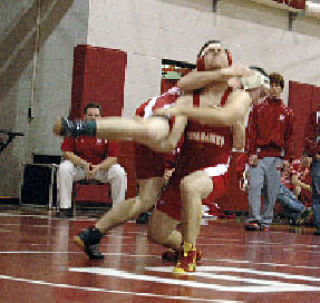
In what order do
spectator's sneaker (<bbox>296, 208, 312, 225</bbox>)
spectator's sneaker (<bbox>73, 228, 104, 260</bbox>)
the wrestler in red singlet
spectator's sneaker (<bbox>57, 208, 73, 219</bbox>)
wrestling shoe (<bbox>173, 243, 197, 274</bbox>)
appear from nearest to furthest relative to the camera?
wrestling shoe (<bbox>173, 243, 197, 274</bbox>) < the wrestler in red singlet < spectator's sneaker (<bbox>73, 228, 104, 260</bbox>) < spectator's sneaker (<bbox>57, 208, 73, 219</bbox>) < spectator's sneaker (<bbox>296, 208, 312, 225</bbox>)

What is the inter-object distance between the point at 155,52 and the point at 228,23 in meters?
1.68

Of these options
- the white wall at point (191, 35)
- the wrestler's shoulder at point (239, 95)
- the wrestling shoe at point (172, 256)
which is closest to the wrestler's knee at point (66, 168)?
the white wall at point (191, 35)

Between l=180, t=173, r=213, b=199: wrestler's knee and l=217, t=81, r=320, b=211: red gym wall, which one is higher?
l=217, t=81, r=320, b=211: red gym wall

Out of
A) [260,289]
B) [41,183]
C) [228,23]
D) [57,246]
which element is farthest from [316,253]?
[228,23]

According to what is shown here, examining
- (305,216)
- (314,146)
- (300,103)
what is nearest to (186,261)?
(314,146)

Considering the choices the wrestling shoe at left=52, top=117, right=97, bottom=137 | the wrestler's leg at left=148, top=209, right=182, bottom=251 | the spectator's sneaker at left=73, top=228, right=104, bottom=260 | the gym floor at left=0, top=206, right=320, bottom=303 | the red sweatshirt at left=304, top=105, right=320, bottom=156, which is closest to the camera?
the gym floor at left=0, top=206, right=320, bottom=303

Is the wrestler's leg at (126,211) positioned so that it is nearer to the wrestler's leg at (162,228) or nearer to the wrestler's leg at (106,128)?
the wrestler's leg at (162,228)

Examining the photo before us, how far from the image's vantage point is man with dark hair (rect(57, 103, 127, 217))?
10094mm

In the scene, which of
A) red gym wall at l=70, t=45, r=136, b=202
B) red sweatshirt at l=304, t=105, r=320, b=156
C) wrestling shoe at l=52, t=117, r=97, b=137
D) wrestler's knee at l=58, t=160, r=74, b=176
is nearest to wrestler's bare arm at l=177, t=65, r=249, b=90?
wrestling shoe at l=52, t=117, r=97, b=137

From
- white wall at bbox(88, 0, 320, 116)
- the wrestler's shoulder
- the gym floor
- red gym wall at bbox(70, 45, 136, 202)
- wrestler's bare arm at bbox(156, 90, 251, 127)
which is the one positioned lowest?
the gym floor

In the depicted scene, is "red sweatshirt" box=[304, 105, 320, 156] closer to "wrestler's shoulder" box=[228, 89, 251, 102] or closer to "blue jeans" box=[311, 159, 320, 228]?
"blue jeans" box=[311, 159, 320, 228]

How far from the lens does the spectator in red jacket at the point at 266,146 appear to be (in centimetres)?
1041

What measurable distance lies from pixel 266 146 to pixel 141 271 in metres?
6.01

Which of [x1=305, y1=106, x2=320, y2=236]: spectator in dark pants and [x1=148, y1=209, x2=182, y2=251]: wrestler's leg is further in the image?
[x1=305, y1=106, x2=320, y2=236]: spectator in dark pants
